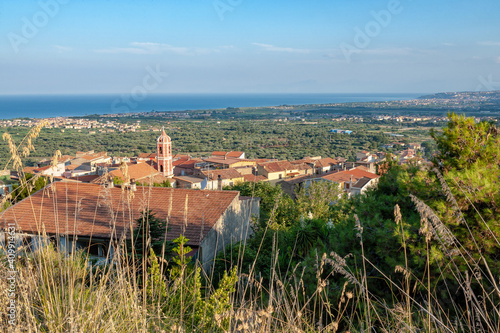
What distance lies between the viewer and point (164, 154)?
31328mm

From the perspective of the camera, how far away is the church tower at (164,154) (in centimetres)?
3100

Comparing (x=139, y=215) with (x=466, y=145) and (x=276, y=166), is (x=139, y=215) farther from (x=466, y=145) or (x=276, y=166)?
(x=276, y=166)

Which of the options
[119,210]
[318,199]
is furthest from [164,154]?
[119,210]

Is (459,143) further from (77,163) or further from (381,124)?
(381,124)

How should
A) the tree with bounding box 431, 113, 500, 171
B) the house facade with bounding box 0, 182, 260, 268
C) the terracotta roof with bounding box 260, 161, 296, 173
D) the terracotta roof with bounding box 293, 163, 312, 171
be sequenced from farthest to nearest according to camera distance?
the terracotta roof with bounding box 293, 163, 312, 171, the terracotta roof with bounding box 260, 161, 296, 173, the house facade with bounding box 0, 182, 260, 268, the tree with bounding box 431, 113, 500, 171

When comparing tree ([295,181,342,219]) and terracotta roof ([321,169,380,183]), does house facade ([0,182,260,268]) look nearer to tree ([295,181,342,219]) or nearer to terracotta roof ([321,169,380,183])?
tree ([295,181,342,219])

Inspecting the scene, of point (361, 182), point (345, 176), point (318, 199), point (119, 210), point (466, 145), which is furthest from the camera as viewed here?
point (345, 176)

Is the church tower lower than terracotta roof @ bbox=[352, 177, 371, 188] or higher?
higher

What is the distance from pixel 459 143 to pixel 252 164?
3433cm

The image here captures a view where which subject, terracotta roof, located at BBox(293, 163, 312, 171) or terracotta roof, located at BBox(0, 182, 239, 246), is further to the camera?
terracotta roof, located at BBox(293, 163, 312, 171)

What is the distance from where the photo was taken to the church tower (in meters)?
31.0

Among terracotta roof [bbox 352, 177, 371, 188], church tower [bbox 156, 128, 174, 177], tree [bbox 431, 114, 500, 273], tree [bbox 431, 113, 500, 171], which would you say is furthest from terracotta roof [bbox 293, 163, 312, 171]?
tree [bbox 431, 113, 500, 171]

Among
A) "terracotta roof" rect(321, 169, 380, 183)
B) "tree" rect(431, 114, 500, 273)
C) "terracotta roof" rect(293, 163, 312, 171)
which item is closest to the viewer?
"tree" rect(431, 114, 500, 273)

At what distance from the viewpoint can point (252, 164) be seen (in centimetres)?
4047
